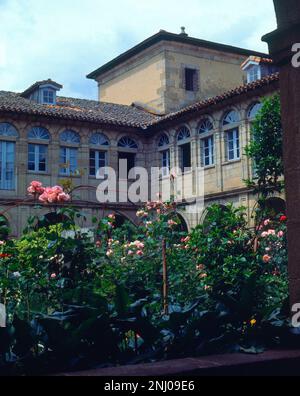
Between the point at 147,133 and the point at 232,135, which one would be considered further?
the point at 147,133

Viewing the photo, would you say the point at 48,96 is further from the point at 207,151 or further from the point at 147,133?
the point at 207,151

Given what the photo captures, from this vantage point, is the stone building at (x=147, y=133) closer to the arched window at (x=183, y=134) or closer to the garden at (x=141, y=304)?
the arched window at (x=183, y=134)

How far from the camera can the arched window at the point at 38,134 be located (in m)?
19.9

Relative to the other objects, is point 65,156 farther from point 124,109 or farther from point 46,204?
point 46,204

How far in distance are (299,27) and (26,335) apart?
7.72 feet

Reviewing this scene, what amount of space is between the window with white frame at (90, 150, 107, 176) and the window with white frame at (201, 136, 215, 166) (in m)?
3.77

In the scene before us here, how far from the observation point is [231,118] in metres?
18.5

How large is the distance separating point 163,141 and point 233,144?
12.0ft

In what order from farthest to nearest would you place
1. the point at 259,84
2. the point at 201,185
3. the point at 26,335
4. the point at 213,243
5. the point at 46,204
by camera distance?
the point at 201,185 → the point at 259,84 → the point at 213,243 → the point at 46,204 → the point at 26,335

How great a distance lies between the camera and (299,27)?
341 cm

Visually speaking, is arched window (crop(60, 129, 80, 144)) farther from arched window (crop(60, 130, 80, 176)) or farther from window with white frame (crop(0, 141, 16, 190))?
window with white frame (crop(0, 141, 16, 190))

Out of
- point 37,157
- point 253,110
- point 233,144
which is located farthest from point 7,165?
point 253,110

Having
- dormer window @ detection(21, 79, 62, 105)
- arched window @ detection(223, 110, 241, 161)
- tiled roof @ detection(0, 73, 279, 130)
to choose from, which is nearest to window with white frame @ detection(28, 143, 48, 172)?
tiled roof @ detection(0, 73, 279, 130)

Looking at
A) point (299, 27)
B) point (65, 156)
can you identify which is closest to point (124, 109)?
point (65, 156)
